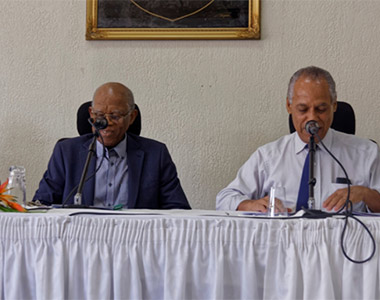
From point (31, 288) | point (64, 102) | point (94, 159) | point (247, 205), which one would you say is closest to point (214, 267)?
point (31, 288)

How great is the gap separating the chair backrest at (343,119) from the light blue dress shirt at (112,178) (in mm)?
833

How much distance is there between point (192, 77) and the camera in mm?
3381

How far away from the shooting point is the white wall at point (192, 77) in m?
3.32

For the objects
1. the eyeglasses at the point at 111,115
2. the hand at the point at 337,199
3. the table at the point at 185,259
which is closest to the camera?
the table at the point at 185,259

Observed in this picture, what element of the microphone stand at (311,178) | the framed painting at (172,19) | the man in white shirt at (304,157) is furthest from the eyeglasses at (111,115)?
the microphone stand at (311,178)

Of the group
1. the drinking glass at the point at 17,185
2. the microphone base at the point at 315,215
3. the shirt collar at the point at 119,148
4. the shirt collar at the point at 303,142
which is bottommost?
the microphone base at the point at 315,215

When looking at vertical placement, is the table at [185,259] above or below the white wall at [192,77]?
below

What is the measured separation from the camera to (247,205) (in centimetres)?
232

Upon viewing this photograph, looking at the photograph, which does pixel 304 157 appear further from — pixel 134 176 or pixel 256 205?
pixel 134 176

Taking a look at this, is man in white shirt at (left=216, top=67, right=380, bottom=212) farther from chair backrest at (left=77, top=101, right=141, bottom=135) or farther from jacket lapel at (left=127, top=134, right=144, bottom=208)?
chair backrest at (left=77, top=101, right=141, bottom=135)

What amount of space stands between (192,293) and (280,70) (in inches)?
80.1

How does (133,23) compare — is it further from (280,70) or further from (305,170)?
(305,170)

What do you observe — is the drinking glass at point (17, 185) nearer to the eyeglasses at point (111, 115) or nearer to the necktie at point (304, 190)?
the eyeglasses at point (111, 115)

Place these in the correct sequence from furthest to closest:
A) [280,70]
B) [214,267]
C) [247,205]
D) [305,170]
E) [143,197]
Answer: [280,70]
[143,197]
[305,170]
[247,205]
[214,267]
